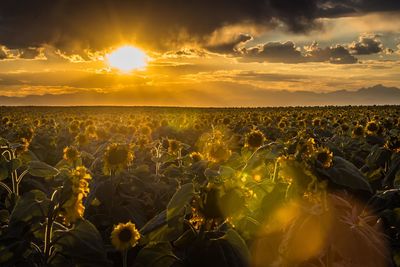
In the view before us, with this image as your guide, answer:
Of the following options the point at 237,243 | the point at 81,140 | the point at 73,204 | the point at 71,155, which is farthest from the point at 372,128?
the point at 237,243

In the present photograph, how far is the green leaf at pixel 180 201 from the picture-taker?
2.69 m

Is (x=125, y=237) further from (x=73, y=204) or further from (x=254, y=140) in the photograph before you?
(x=254, y=140)

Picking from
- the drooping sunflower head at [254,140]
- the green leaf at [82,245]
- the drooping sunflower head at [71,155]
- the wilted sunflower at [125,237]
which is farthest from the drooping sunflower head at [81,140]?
the green leaf at [82,245]

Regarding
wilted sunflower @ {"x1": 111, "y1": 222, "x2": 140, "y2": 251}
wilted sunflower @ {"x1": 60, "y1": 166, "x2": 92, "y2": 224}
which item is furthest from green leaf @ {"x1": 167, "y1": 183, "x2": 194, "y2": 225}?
wilted sunflower @ {"x1": 111, "y1": 222, "x2": 140, "y2": 251}

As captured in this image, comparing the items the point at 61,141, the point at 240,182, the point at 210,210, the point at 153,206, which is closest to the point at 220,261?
the point at 210,210

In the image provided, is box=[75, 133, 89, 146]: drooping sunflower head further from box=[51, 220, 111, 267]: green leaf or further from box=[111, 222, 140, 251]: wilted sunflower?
box=[51, 220, 111, 267]: green leaf

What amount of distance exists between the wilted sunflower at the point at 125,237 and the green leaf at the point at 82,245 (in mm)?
452

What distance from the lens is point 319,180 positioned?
8.76 feet

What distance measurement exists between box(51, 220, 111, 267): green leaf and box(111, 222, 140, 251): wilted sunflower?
0.45 m

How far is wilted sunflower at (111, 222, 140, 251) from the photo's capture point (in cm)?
371

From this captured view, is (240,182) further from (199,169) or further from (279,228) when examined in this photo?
(199,169)

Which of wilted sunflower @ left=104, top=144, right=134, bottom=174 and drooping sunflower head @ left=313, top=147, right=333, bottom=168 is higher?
drooping sunflower head @ left=313, top=147, right=333, bottom=168

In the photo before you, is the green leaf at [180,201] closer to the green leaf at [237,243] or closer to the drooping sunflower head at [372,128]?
the green leaf at [237,243]

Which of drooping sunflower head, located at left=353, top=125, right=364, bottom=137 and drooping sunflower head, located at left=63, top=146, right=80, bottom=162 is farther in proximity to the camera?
drooping sunflower head, located at left=353, top=125, right=364, bottom=137
